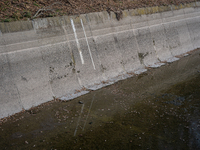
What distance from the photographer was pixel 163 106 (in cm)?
712

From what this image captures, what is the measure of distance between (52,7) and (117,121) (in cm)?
631

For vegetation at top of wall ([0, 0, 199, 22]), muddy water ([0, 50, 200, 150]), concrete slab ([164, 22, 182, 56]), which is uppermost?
vegetation at top of wall ([0, 0, 199, 22])

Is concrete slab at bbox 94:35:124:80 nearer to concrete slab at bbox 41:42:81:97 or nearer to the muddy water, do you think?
the muddy water

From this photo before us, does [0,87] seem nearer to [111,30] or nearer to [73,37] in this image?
[73,37]

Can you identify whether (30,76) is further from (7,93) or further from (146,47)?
(146,47)

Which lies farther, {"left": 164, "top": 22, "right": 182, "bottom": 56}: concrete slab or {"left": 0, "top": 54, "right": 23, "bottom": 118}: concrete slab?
{"left": 164, "top": 22, "right": 182, "bottom": 56}: concrete slab

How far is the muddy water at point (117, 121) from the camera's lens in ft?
17.4

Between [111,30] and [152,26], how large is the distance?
3.66 meters

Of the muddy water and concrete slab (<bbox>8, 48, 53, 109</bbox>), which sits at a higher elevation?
concrete slab (<bbox>8, 48, 53, 109</bbox>)

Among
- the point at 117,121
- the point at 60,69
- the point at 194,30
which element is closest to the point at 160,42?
the point at 194,30

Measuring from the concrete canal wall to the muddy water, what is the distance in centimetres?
69

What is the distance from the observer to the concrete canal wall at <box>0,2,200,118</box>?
7367 mm

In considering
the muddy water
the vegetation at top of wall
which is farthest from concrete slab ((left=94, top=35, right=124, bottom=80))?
the vegetation at top of wall

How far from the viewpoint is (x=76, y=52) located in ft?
30.6
